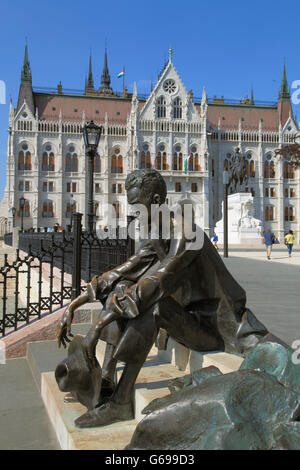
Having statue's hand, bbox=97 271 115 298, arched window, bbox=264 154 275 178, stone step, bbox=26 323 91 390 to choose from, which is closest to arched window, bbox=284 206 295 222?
arched window, bbox=264 154 275 178

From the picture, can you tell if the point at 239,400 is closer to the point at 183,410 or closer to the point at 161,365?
the point at 183,410

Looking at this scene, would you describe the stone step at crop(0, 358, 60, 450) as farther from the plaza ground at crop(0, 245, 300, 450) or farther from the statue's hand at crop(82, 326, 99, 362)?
the statue's hand at crop(82, 326, 99, 362)

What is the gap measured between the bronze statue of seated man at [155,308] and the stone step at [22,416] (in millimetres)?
539

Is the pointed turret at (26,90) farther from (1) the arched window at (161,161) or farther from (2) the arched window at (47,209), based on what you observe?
(1) the arched window at (161,161)

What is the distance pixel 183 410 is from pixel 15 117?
5769cm

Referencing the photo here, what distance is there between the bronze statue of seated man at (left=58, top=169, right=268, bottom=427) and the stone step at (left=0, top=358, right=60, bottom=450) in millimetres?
539

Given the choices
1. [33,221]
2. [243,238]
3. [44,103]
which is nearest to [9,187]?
[33,221]

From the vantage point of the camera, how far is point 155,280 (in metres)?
2.45

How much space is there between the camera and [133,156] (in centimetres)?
5381

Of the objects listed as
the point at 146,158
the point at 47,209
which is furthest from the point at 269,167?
the point at 47,209

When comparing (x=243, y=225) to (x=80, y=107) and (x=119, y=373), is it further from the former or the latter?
(x=80, y=107)

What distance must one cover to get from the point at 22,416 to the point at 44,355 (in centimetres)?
129

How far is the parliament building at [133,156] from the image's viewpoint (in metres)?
54.2
